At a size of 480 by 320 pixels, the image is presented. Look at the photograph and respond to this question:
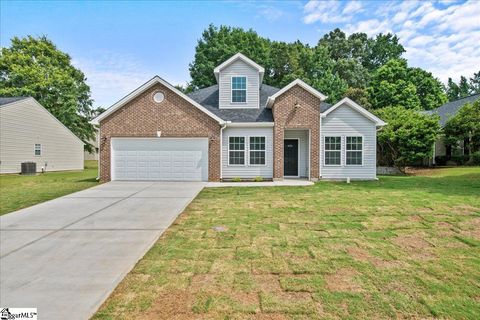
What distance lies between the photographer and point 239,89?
1644 centimetres

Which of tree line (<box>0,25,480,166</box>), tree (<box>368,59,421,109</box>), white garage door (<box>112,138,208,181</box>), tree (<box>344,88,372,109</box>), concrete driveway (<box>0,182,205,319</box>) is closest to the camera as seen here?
concrete driveway (<box>0,182,205,319</box>)

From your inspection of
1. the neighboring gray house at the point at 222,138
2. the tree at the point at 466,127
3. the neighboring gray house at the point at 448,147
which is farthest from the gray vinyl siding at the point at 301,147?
the tree at the point at 466,127

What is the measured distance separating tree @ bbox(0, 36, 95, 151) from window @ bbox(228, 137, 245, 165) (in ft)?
79.6

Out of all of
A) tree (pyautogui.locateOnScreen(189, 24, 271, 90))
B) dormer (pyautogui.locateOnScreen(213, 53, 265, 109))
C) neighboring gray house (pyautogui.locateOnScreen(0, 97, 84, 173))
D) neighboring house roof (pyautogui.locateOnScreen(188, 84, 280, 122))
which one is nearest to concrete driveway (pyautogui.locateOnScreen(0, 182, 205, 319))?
neighboring house roof (pyautogui.locateOnScreen(188, 84, 280, 122))

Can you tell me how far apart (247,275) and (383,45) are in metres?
58.4

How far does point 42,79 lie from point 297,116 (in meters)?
32.1

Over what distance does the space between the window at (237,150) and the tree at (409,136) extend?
11.4 meters

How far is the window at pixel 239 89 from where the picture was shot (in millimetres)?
16344

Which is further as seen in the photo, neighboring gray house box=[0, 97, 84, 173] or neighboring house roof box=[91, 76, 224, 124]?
neighboring gray house box=[0, 97, 84, 173]

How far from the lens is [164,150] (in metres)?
14.5

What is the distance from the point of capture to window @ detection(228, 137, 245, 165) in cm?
1513

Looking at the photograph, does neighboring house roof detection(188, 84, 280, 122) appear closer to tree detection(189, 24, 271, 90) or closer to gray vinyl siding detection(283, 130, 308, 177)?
gray vinyl siding detection(283, 130, 308, 177)

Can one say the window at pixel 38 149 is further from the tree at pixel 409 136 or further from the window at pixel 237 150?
the tree at pixel 409 136

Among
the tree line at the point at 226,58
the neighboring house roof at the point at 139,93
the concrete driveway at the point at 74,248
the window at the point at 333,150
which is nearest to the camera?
the concrete driveway at the point at 74,248
